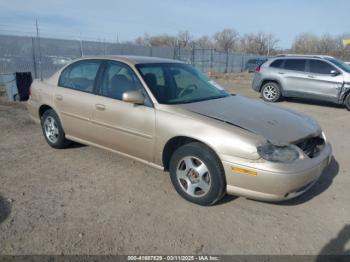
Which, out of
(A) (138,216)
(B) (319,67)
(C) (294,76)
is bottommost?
(A) (138,216)

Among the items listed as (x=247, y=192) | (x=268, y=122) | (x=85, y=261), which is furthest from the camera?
(x=268, y=122)

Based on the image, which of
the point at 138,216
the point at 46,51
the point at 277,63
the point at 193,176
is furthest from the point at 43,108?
the point at 46,51

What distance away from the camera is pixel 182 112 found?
11.0ft

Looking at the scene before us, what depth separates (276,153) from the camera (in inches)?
115

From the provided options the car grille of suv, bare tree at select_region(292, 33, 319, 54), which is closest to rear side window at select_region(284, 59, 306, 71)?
the car grille of suv

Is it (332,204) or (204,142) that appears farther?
(332,204)

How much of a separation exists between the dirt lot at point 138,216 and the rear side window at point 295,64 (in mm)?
6213

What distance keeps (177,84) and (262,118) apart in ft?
4.16

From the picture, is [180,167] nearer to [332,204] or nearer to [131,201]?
[131,201]

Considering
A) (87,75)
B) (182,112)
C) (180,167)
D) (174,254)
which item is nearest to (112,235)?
(174,254)

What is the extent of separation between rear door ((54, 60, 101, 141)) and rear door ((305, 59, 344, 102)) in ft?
25.3

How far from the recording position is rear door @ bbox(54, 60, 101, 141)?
13.8 ft

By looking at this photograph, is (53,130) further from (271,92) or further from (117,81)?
(271,92)

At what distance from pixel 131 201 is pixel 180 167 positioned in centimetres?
69
